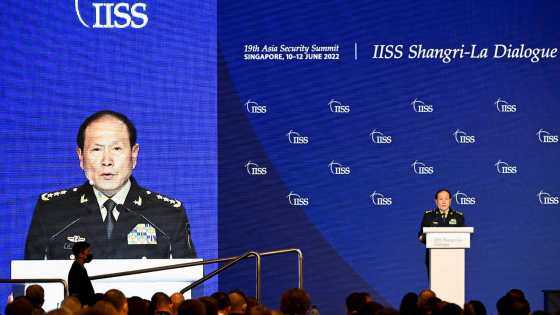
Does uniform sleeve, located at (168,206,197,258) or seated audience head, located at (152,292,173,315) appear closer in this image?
seated audience head, located at (152,292,173,315)

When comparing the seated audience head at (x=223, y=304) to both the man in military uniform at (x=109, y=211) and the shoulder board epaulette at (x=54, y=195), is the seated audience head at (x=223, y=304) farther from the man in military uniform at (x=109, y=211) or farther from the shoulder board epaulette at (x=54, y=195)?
the shoulder board epaulette at (x=54, y=195)

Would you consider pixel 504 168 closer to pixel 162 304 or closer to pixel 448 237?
pixel 448 237

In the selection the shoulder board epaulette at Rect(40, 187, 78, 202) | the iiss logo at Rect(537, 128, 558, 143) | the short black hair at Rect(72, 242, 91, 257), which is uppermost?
the iiss logo at Rect(537, 128, 558, 143)

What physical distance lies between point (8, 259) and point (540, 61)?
23.4 feet

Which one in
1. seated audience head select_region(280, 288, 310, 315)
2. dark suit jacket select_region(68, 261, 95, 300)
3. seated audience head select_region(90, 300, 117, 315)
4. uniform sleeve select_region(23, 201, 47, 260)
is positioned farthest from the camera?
uniform sleeve select_region(23, 201, 47, 260)

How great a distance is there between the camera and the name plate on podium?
739 cm

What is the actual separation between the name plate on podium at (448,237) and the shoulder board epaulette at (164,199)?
330 cm

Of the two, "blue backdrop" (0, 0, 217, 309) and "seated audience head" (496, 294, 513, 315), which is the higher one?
"blue backdrop" (0, 0, 217, 309)

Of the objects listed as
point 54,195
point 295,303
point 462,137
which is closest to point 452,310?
point 295,303

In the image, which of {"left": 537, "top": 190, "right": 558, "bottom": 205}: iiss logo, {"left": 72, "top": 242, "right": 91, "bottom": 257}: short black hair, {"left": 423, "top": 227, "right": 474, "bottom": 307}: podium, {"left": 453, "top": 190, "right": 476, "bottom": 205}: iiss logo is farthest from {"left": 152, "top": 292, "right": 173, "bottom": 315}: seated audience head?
{"left": 537, "top": 190, "right": 558, "bottom": 205}: iiss logo

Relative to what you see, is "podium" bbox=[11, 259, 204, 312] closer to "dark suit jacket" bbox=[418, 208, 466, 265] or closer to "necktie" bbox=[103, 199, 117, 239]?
"necktie" bbox=[103, 199, 117, 239]

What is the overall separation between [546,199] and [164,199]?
4.80 m

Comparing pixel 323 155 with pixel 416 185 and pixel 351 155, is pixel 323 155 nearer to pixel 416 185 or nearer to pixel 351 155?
pixel 351 155

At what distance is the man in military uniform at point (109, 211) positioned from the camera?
30.0 ft
